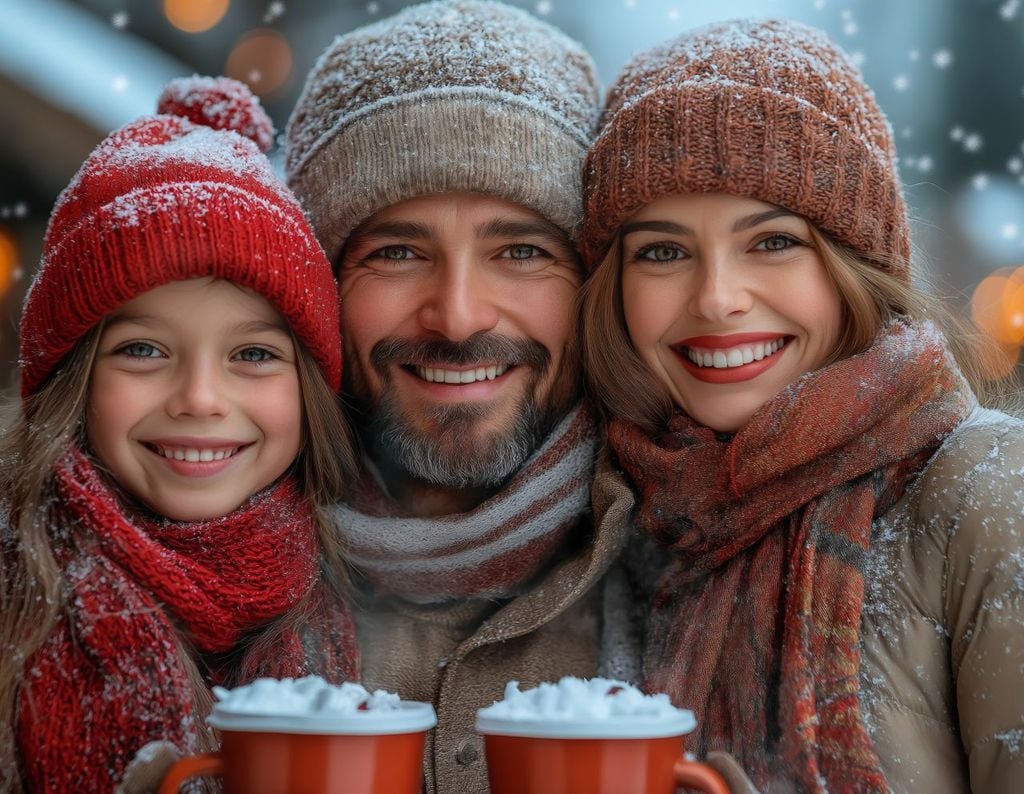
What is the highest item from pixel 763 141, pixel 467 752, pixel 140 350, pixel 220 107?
pixel 220 107

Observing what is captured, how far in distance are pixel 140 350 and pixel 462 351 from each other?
0.39 m

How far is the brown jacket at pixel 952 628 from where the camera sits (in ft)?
3.51

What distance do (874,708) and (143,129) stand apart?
42.2 inches

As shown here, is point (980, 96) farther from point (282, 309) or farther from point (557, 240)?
point (282, 309)

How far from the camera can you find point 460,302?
4.67ft

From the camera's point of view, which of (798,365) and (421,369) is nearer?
(798,365)

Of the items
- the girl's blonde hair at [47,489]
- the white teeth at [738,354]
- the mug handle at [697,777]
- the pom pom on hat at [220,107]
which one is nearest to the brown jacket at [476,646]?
the girl's blonde hair at [47,489]

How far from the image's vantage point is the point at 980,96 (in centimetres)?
222

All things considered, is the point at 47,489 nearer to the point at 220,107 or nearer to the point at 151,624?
the point at 151,624

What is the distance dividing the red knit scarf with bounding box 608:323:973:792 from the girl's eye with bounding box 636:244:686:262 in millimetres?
209

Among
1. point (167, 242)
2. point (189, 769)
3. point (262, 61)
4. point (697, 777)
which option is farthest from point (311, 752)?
point (262, 61)

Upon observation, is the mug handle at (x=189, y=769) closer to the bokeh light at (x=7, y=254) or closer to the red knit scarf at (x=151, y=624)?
the red knit scarf at (x=151, y=624)

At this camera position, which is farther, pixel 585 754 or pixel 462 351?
pixel 462 351

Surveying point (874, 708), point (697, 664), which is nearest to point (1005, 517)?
point (874, 708)
